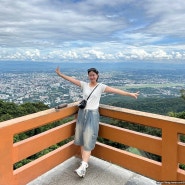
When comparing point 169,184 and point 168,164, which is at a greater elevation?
point 168,164

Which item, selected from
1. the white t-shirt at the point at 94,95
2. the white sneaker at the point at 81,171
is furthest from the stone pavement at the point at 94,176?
the white t-shirt at the point at 94,95

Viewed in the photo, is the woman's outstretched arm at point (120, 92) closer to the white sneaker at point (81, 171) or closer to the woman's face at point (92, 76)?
the woman's face at point (92, 76)

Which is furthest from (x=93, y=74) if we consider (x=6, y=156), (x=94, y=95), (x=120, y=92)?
(x=6, y=156)

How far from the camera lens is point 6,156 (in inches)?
90.1

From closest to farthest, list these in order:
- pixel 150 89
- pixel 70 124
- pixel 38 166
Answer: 1. pixel 38 166
2. pixel 70 124
3. pixel 150 89

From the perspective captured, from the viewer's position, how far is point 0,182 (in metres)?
2.27

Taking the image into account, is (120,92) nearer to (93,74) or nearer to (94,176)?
(93,74)

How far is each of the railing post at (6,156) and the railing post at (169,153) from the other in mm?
1606

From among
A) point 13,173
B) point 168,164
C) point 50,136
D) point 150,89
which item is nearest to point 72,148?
point 50,136

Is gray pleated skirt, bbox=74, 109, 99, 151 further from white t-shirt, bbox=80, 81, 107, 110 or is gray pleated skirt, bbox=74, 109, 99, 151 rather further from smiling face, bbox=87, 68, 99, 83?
smiling face, bbox=87, 68, 99, 83

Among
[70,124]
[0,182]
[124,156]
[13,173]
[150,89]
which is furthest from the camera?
[150,89]

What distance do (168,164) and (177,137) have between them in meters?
0.34

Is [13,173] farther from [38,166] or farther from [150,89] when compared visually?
[150,89]

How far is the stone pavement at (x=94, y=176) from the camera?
2.79 metres
